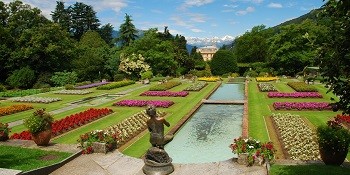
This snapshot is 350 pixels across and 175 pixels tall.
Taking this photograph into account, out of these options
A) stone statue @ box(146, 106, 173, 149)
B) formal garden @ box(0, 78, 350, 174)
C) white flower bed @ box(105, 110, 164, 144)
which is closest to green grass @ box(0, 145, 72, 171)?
formal garden @ box(0, 78, 350, 174)

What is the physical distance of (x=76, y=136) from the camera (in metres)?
17.0

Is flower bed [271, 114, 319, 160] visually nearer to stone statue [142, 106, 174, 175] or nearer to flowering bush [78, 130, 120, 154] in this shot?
stone statue [142, 106, 174, 175]

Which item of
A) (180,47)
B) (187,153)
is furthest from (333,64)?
(180,47)

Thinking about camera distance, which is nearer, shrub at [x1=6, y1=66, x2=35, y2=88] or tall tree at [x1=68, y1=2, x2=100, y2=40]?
shrub at [x1=6, y1=66, x2=35, y2=88]

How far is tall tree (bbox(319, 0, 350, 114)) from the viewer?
261 inches

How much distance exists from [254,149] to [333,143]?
96.0 inches

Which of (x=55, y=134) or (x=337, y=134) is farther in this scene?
(x=55, y=134)

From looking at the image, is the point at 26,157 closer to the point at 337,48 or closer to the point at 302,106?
the point at 337,48

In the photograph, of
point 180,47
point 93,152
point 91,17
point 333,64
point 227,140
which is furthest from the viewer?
point 91,17

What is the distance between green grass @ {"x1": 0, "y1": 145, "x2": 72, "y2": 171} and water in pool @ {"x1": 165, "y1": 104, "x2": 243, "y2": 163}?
4614mm

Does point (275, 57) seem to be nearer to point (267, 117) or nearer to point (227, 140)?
point (267, 117)

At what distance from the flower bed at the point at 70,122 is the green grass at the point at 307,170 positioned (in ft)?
36.9

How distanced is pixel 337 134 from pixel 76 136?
11.9m

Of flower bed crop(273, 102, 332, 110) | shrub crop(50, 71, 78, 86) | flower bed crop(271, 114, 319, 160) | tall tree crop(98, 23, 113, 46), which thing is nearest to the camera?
flower bed crop(271, 114, 319, 160)
